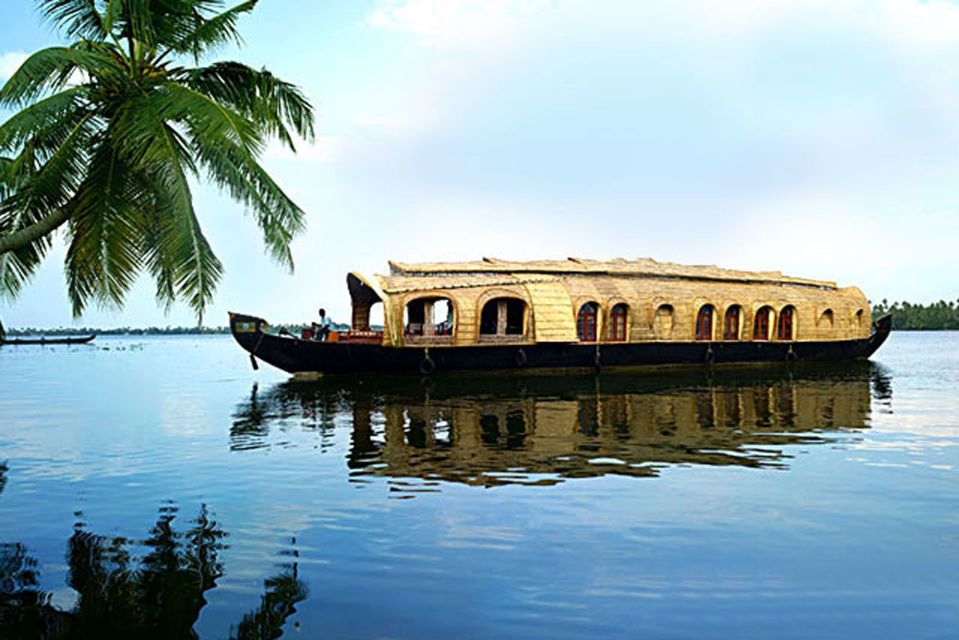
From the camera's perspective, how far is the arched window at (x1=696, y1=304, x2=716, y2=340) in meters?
26.1

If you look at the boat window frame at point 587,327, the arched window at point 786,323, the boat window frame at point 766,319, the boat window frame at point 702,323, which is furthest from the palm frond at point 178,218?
the arched window at point 786,323

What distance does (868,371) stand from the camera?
26906 mm

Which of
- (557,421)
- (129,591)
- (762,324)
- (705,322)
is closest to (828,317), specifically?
(762,324)

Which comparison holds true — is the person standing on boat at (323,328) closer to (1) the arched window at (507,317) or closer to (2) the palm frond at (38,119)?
(1) the arched window at (507,317)

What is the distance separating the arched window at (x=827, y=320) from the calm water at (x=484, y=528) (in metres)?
17.6

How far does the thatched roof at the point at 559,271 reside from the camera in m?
21.9

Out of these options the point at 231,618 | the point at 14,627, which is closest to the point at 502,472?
the point at 231,618

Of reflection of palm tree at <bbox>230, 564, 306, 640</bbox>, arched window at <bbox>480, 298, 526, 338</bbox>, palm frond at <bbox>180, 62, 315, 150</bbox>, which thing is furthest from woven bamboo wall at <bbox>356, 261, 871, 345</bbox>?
reflection of palm tree at <bbox>230, 564, 306, 640</bbox>

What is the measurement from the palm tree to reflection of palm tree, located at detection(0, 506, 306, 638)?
3.06 m

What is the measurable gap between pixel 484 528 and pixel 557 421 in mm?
6923

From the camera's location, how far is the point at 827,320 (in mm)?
30062

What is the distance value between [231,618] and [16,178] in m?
6.90

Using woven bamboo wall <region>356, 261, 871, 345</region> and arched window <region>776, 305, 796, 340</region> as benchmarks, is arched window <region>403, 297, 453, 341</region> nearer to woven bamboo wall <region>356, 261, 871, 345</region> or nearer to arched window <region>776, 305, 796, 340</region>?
woven bamboo wall <region>356, 261, 871, 345</region>

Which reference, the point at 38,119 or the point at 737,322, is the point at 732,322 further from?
the point at 38,119
